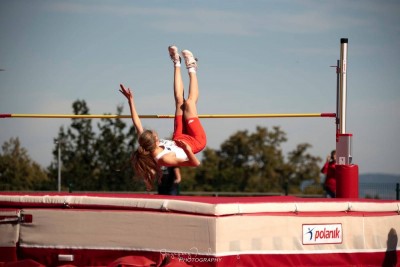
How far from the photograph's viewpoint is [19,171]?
2466cm

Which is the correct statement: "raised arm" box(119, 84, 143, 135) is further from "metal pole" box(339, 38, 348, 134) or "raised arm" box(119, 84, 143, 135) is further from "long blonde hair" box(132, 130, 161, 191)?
"metal pole" box(339, 38, 348, 134)

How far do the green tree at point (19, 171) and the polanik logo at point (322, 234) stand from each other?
13686 millimetres

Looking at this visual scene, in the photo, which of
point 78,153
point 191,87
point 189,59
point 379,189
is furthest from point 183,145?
point 78,153

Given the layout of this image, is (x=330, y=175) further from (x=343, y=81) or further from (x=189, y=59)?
(x=189, y=59)

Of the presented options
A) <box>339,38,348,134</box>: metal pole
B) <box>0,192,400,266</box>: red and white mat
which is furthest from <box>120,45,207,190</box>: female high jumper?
<box>339,38,348,134</box>: metal pole

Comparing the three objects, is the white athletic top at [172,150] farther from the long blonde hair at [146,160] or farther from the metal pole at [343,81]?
the metal pole at [343,81]

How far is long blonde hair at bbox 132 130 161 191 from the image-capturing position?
802 cm

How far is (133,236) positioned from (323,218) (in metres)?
1.66

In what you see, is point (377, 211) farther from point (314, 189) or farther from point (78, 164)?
point (78, 164)

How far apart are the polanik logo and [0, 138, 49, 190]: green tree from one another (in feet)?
44.9

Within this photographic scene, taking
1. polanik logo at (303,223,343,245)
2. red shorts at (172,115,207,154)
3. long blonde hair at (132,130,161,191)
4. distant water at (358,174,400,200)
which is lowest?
polanik logo at (303,223,343,245)

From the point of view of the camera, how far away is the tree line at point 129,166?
21797mm

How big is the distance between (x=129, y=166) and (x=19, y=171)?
7.07 meters

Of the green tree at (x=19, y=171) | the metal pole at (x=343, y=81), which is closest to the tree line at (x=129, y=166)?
the green tree at (x=19, y=171)
